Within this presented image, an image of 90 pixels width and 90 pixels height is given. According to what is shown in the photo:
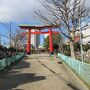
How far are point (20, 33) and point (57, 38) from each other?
1627 cm

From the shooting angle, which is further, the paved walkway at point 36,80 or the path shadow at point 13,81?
the path shadow at point 13,81

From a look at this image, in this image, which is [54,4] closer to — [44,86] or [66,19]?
[66,19]

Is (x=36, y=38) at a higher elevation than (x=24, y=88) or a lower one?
higher

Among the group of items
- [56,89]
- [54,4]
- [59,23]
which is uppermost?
[54,4]

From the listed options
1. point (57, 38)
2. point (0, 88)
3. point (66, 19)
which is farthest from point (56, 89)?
point (57, 38)

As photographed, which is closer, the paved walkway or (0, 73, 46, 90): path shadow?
the paved walkway

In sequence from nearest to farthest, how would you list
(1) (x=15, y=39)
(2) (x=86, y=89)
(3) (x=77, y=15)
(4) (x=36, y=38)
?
(2) (x=86, y=89) → (3) (x=77, y=15) → (1) (x=15, y=39) → (4) (x=36, y=38)

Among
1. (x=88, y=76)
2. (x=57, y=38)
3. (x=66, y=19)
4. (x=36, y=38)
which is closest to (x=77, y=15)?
(x=66, y=19)

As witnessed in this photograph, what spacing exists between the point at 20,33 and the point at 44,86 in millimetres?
67251

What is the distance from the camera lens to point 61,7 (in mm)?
33875

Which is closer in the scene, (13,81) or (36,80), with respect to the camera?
(13,81)

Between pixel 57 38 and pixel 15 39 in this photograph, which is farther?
pixel 57 38

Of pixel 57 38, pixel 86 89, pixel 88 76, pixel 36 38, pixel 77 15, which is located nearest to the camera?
pixel 86 89

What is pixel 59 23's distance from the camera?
3366 cm
